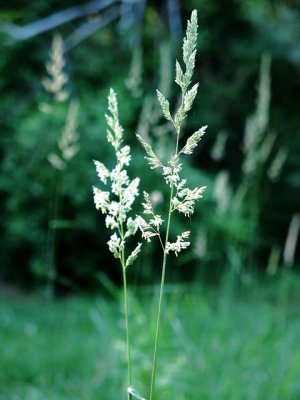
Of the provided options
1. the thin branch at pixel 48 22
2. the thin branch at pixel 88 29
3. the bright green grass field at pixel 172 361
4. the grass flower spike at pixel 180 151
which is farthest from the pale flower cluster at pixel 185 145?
the thin branch at pixel 88 29

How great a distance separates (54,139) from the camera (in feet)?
20.1

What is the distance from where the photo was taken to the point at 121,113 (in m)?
6.95

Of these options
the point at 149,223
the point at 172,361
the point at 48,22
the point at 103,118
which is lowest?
the point at 172,361

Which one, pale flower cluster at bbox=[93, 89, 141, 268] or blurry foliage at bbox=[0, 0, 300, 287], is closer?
pale flower cluster at bbox=[93, 89, 141, 268]

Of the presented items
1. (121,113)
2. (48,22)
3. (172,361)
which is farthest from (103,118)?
(172,361)

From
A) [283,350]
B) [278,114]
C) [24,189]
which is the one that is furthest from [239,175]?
[283,350]

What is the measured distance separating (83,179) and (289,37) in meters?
3.27

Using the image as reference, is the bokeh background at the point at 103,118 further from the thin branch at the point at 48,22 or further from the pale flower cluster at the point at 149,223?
the pale flower cluster at the point at 149,223

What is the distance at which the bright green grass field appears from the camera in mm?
2578

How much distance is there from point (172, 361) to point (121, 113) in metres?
4.72

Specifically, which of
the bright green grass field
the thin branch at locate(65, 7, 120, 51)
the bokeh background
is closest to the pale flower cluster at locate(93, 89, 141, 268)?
the bright green grass field

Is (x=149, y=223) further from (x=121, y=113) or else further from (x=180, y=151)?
(x=121, y=113)

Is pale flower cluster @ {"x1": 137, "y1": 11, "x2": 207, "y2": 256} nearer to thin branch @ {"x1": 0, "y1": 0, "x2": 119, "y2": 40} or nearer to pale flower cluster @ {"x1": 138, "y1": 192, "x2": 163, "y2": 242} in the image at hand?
pale flower cluster @ {"x1": 138, "y1": 192, "x2": 163, "y2": 242}

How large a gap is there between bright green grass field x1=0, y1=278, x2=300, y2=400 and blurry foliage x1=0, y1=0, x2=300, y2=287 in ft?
5.98
